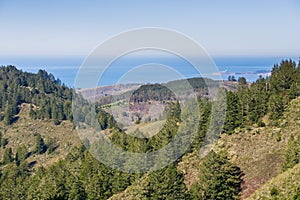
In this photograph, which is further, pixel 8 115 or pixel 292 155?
pixel 8 115

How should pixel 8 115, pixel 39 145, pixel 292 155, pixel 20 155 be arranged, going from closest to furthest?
pixel 292 155, pixel 20 155, pixel 39 145, pixel 8 115

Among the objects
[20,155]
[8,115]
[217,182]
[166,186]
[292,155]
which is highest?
[292,155]

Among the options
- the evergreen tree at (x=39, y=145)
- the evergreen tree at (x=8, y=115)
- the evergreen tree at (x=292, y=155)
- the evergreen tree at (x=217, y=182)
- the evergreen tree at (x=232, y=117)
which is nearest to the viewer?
the evergreen tree at (x=292, y=155)

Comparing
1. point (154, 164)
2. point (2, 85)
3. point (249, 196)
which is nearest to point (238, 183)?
point (249, 196)

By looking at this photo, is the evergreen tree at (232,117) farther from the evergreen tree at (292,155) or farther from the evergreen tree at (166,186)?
the evergreen tree at (166,186)

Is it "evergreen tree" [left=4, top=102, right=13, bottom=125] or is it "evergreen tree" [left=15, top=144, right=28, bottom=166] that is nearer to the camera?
"evergreen tree" [left=15, top=144, right=28, bottom=166]

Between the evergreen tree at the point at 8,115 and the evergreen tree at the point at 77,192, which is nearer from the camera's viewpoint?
the evergreen tree at the point at 77,192

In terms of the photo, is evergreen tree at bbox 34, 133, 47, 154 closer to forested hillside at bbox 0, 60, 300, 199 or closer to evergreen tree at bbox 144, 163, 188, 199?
forested hillside at bbox 0, 60, 300, 199

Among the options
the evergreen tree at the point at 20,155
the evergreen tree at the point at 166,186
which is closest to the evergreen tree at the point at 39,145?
the evergreen tree at the point at 20,155

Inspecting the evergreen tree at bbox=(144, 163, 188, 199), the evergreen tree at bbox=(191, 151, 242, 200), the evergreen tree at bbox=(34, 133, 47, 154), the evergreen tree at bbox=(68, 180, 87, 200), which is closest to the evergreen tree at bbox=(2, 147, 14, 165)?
the evergreen tree at bbox=(34, 133, 47, 154)

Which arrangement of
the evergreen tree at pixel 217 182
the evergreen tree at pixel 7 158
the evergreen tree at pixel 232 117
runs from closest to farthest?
the evergreen tree at pixel 217 182 → the evergreen tree at pixel 232 117 → the evergreen tree at pixel 7 158

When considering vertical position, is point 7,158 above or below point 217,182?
below

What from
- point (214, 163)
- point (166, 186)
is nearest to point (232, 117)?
point (214, 163)

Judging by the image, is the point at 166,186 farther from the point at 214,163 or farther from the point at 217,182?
the point at 214,163
